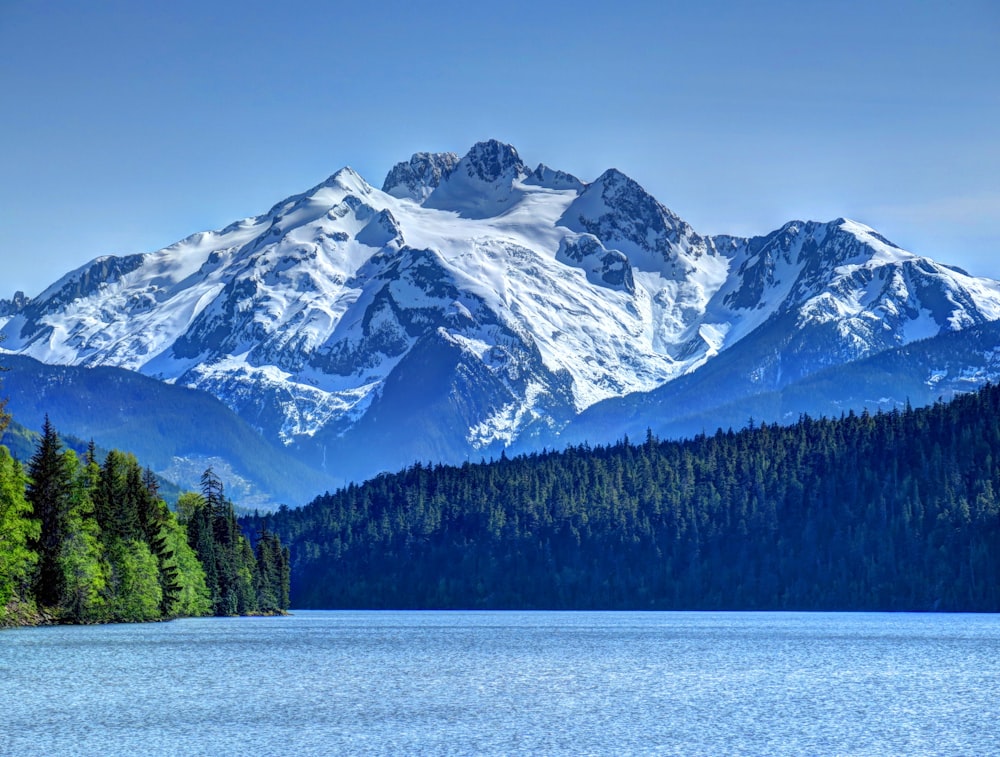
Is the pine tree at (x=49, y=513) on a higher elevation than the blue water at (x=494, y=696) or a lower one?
higher

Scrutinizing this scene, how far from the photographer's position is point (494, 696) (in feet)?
295

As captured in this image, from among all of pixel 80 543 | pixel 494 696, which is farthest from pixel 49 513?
pixel 494 696

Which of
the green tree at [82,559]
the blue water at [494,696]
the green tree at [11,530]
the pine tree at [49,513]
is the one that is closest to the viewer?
the blue water at [494,696]

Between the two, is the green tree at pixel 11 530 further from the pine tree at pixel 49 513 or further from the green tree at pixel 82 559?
the green tree at pixel 82 559

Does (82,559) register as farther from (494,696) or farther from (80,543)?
(494,696)

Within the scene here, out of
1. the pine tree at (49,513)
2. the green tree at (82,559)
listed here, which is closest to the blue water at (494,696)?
the pine tree at (49,513)

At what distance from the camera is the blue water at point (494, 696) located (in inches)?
2805

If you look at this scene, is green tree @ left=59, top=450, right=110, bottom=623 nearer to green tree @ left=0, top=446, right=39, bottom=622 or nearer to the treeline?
the treeline

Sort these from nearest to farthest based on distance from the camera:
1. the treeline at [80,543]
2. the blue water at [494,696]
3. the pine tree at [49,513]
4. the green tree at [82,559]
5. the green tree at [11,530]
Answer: the blue water at [494,696] < the green tree at [11,530] < the treeline at [80,543] < the pine tree at [49,513] < the green tree at [82,559]

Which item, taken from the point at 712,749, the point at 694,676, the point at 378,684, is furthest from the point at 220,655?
the point at 712,749

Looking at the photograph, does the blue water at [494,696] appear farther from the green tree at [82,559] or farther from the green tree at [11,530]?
the green tree at [82,559]

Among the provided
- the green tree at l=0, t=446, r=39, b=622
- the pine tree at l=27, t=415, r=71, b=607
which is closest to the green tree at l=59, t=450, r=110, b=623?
the pine tree at l=27, t=415, r=71, b=607

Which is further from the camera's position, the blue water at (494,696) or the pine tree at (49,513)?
the pine tree at (49,513)

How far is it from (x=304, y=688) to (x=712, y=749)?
3275 centimetres
